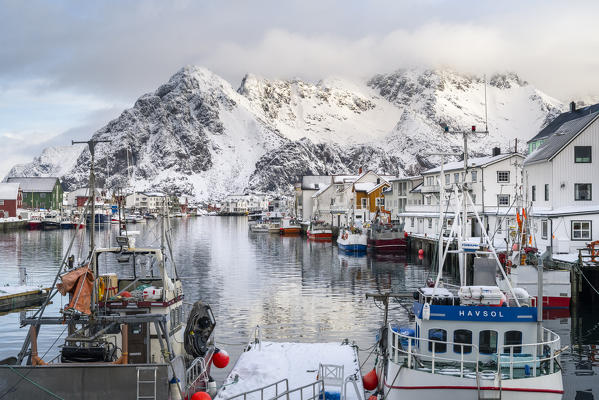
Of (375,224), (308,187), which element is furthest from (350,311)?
(308,187)

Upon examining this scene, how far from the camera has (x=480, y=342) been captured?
19.2 m

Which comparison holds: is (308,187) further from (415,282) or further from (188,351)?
(188,351)

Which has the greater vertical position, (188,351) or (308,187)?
(308,187)

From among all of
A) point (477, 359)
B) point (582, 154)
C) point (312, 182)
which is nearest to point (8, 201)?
point (312, 182)

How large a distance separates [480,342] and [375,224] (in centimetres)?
6471

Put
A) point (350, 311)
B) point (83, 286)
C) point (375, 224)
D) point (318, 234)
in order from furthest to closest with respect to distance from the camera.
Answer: point (318, 234) → point (375, 224) → point (350, 311) → point (83, 286)

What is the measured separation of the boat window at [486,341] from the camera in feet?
62.9

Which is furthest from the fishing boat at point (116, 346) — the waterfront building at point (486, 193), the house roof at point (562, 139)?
the waterfront building at point (486, 193)

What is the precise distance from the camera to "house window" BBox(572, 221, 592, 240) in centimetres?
4825

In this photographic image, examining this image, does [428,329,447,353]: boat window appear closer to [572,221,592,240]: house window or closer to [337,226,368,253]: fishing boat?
[572,221,592,240]: house window

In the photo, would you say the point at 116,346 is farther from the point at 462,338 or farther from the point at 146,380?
the point at 462,338

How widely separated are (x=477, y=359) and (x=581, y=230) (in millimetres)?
35746

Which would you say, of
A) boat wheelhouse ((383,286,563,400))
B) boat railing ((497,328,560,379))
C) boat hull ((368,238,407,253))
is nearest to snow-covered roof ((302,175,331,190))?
boat hull ((368,238,407,253))

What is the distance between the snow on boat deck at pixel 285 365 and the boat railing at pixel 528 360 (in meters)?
4.97
